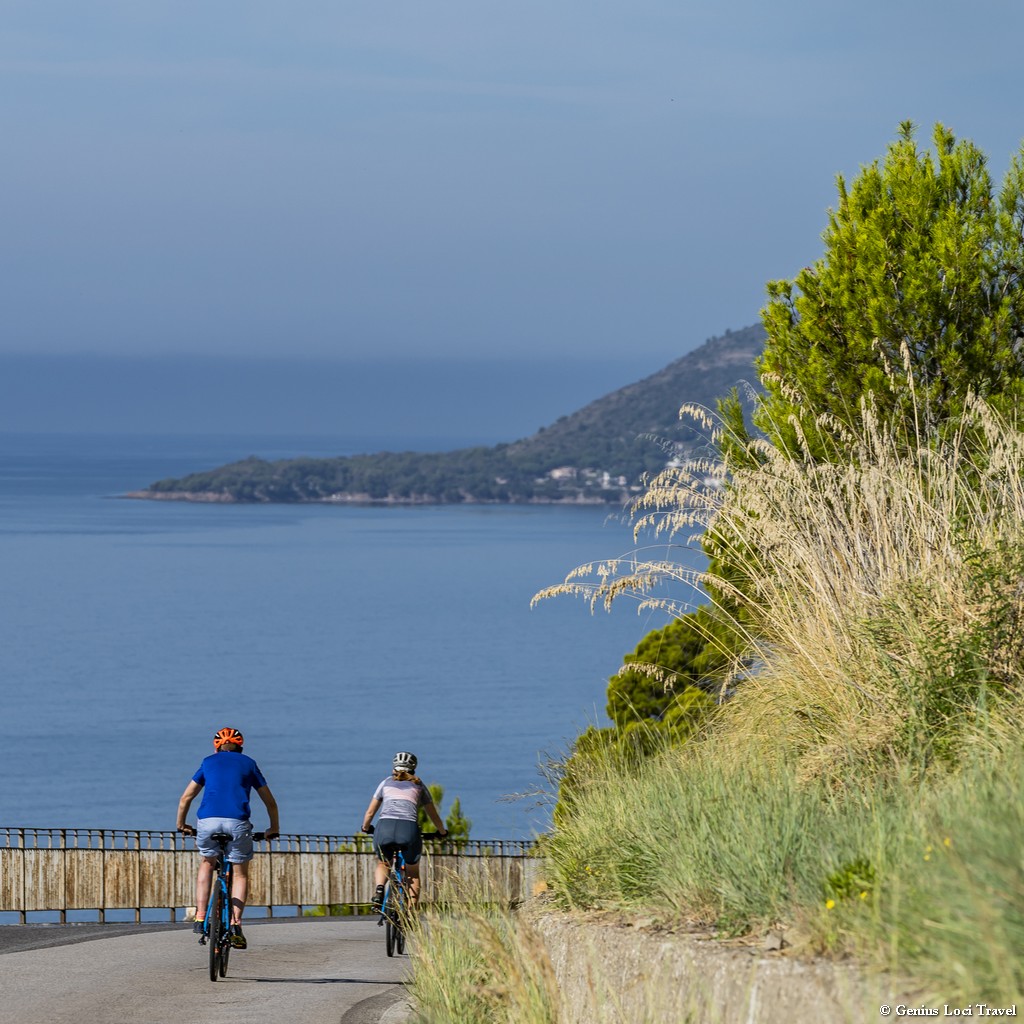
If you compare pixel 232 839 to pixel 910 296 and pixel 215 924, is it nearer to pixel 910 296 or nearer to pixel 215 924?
pixel 215 924

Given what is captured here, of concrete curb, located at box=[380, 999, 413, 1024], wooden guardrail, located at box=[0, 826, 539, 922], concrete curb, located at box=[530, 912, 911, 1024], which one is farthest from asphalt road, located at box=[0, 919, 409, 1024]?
wooden guardrail, located at box=[0, 826, 539, 922]

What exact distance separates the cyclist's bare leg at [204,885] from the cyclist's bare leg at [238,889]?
0.16 metres

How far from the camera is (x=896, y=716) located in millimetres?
8641

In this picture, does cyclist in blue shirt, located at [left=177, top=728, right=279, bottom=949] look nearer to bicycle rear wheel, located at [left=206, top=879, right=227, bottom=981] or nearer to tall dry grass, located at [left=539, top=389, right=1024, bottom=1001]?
bicycle rear wheel, located at [left=206, top=879, right=227, bottom=981]

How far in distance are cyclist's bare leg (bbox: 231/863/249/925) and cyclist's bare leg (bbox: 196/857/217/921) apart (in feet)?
0.53

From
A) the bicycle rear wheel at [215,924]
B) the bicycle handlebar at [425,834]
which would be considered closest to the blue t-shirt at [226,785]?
the bicycle rear wheel at [215,924]

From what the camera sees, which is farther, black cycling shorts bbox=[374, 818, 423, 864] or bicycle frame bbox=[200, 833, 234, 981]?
black cycling shorts bbox=[374, 818, 423, 864]

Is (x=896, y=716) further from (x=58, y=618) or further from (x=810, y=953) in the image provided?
(x=58, y=618)

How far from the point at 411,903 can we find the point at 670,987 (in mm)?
6818

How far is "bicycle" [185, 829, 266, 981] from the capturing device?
38.2 ft

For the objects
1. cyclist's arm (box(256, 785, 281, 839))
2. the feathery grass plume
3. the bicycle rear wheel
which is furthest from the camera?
cyclist's arm (box(256, 785, 281, 839))

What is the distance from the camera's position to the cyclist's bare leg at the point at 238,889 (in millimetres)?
11838

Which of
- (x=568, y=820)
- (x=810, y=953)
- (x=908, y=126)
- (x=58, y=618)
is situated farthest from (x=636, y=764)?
(x=58, y=618)

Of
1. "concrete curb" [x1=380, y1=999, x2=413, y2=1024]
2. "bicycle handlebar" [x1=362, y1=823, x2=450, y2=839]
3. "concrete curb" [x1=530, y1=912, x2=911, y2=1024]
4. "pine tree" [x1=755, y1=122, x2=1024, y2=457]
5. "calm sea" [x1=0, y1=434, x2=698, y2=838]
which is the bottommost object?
"calm sea" [x1=0, y1=434, x2=698, y2=838]
